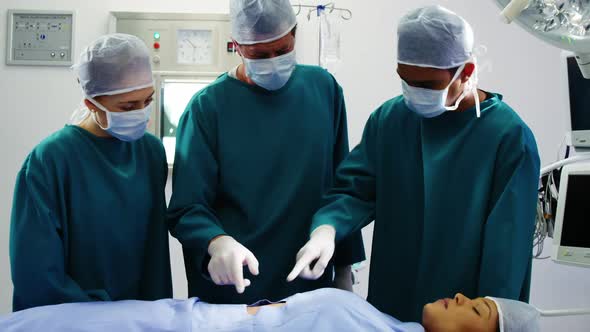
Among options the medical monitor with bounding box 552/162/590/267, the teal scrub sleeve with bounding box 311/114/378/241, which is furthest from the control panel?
the medical monitor with bounding box 552/162/590/267

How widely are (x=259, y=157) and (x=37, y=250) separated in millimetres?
617

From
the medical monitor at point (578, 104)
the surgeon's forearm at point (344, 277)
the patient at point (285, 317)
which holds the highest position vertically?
the medical monitor at point (578, 104)

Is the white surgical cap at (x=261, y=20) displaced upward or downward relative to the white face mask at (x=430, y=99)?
upward

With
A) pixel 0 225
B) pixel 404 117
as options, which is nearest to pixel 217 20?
pixel 0 225

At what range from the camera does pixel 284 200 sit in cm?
165

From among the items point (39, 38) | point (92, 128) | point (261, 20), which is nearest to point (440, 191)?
point (261, 20)

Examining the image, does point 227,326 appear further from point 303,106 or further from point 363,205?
point 303,106

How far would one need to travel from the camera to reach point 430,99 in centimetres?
145

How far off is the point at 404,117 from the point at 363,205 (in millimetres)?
267

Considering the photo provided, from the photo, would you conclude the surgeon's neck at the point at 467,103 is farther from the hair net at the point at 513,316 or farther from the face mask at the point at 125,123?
the face mask at the point at 125,123

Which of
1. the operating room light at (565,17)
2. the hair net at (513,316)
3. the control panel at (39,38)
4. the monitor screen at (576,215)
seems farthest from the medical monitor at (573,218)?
the control panel at (39,38)

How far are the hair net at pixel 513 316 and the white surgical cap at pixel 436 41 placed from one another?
57cm

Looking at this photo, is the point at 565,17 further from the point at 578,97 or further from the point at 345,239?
the point at 578,97

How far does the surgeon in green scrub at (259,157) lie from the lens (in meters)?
1.61
